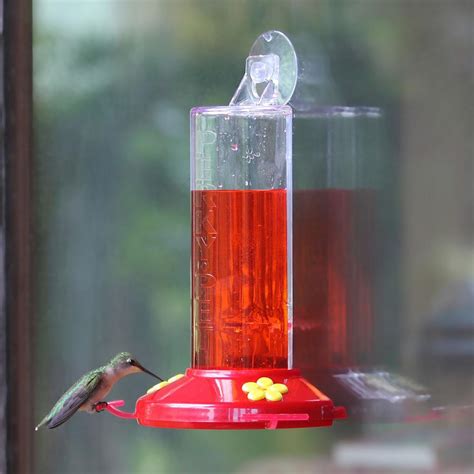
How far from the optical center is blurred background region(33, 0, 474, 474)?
2938 mm

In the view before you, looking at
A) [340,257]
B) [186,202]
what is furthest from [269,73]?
[186,202]

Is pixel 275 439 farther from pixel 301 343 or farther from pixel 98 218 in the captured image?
pixel 98 218

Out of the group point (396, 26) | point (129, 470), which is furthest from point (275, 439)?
point (396, 26)

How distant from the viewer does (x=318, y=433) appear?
3201 millimetres

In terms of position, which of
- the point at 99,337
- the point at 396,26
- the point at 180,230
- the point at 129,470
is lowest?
the point at 129,470

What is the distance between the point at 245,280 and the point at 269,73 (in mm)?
511

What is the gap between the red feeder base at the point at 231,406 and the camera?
236 cm

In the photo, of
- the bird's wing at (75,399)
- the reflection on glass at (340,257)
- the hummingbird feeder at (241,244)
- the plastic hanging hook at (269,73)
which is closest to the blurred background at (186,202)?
the reflection on glass at (340,257)

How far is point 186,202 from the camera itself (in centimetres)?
344

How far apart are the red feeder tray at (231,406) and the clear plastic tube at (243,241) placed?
13 cm

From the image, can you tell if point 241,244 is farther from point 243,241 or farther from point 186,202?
point 186,202

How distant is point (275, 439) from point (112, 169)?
959 millimetres

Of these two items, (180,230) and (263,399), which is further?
(180,230)

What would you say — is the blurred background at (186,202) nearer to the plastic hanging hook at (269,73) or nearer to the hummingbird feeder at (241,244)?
the plastic hanging hook at (269,73)
